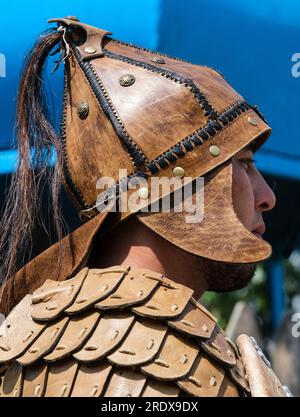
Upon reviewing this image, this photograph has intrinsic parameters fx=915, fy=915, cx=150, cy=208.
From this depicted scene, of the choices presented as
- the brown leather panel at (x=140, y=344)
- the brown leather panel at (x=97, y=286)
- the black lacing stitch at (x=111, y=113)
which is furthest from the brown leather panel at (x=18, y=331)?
the black lacing stitch at (x=111, y=113)

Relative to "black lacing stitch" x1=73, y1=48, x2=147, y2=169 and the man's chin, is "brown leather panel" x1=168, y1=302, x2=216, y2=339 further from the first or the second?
"black lacing stitch" x1=73, y1=48, x2=147, y2=169

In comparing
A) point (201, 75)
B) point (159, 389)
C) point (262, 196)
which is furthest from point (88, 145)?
point (159, 389)

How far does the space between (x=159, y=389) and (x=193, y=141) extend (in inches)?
25.5

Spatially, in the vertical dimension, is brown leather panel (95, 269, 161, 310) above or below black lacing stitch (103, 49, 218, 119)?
below

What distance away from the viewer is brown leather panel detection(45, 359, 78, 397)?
6.50 feet

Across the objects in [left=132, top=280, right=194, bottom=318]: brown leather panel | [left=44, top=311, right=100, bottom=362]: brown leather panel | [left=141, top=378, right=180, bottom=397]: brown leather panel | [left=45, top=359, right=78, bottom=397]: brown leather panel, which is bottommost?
[left=45, top=359, right=78, bottom=397]: brown leather panel

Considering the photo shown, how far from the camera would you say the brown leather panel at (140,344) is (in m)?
1.96

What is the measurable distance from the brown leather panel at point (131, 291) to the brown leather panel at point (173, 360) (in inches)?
4.3

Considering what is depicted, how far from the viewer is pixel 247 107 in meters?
2.45

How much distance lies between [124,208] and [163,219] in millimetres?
101
